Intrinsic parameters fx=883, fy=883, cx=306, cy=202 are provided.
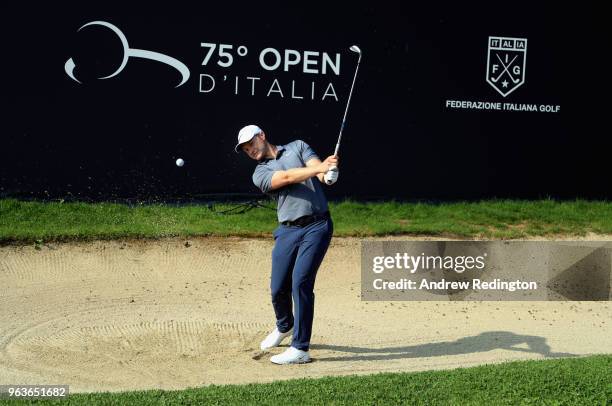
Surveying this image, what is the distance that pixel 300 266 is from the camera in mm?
6223

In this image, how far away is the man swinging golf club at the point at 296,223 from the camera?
6215 mm

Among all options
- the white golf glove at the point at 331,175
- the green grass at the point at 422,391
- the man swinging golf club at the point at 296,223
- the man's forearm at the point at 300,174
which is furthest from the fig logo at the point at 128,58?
the green grass at the point at 422,391

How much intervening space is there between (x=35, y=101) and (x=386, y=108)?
4101 mm

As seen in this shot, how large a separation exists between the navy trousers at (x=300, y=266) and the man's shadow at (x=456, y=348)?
408 millimetres

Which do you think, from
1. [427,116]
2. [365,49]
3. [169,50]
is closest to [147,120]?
[169,50]

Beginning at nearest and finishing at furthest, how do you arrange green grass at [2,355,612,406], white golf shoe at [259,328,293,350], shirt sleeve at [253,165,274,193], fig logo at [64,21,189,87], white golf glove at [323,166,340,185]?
green grass at [2,355,612,406] < white golf glove at [323,166,340,185] < shirt sleeve at [253,165,274,193] < white golf shoe at [259,328,293,350] < fig logo at [64,21,189,87]

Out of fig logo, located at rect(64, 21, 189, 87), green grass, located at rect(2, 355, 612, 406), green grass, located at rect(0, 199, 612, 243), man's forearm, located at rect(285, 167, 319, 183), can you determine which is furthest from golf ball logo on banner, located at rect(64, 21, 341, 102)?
green grass, located at rect(2, 355, 612, 406)

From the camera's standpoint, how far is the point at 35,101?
9836 mm

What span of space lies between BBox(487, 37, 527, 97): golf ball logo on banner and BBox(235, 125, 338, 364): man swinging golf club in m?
5.26

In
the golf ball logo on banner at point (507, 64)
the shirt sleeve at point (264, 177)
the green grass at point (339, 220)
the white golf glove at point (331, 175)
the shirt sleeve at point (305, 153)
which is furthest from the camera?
the golf ball logo on banner at point (507, 64)

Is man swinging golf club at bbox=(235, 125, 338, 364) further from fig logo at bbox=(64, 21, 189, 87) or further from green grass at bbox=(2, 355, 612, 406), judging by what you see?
fig logo at bbox=(64, 21, 189, 87)

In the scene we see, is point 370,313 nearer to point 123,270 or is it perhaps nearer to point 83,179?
point 123,270

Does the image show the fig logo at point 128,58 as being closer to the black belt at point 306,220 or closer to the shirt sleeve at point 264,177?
the shirt sleeve at point 264,177

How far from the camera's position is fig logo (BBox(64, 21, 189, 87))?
388 inches
